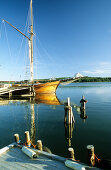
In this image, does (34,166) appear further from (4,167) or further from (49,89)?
(49,89)

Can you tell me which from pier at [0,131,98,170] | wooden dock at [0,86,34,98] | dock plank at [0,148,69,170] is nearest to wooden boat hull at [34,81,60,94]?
wooden dock at [0,86,34,98]

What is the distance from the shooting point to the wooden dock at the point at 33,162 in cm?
442

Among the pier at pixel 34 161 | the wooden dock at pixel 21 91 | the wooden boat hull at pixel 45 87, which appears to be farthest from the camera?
the wooden boat hull at pixel 45 87

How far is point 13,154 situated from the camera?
5387 mm

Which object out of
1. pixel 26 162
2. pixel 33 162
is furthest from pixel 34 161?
pixel 26 162

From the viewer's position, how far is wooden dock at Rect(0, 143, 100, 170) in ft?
14.5

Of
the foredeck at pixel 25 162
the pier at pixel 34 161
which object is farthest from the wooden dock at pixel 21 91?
the foredeck at pixel 25 162

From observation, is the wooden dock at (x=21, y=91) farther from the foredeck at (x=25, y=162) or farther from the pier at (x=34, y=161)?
the foredeck at (x=25, y=162)

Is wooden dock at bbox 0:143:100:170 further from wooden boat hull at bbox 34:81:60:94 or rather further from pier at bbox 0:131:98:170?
wooden boat hull at bbox 34:81:60:94

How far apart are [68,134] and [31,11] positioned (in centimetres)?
4207

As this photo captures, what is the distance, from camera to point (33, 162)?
15.5ft

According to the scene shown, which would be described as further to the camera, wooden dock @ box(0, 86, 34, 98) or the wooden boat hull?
the wooden boat hull

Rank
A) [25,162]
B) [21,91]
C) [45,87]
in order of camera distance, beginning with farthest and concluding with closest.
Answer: [45,87] < [21,91] < [25,162]

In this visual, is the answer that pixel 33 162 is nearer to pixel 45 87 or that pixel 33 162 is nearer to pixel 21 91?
pixel 45 87
